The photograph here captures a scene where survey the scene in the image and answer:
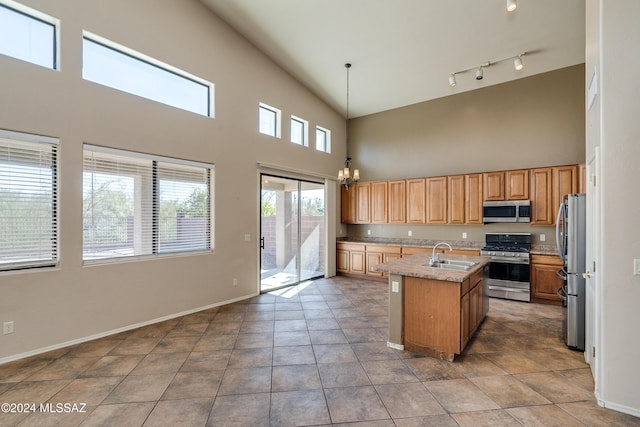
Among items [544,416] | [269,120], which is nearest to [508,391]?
[544,416]

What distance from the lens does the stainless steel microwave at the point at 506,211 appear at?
16.5ft

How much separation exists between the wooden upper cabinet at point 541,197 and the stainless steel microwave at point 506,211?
0.11 meters

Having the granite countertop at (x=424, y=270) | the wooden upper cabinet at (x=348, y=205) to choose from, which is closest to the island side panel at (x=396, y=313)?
the granite countertop at (x=424, y=270)

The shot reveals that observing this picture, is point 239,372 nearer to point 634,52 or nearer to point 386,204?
point 634,52

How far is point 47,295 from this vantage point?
2986mm

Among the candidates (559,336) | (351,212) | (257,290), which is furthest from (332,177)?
(559,336)

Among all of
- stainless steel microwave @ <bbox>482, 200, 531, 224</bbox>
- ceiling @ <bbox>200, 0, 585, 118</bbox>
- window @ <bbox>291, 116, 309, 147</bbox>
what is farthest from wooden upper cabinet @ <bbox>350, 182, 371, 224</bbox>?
stainless steel microwave @ <bbox>482, 200, 531, 224</bbox>

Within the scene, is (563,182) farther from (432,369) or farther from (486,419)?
(486,419)

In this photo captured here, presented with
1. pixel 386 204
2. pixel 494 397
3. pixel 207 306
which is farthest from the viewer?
pixel 386 204

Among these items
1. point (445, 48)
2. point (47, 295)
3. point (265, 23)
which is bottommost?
point (47, 295)

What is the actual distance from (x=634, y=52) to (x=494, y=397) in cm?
276

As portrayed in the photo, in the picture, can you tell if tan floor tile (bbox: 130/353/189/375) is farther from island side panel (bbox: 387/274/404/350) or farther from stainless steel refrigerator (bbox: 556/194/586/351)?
stainless steel refrigerator (bbox: 556/194/586/351)

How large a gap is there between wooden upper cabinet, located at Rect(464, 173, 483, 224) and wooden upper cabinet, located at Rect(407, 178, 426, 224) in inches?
32.5

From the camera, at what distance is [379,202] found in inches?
264
